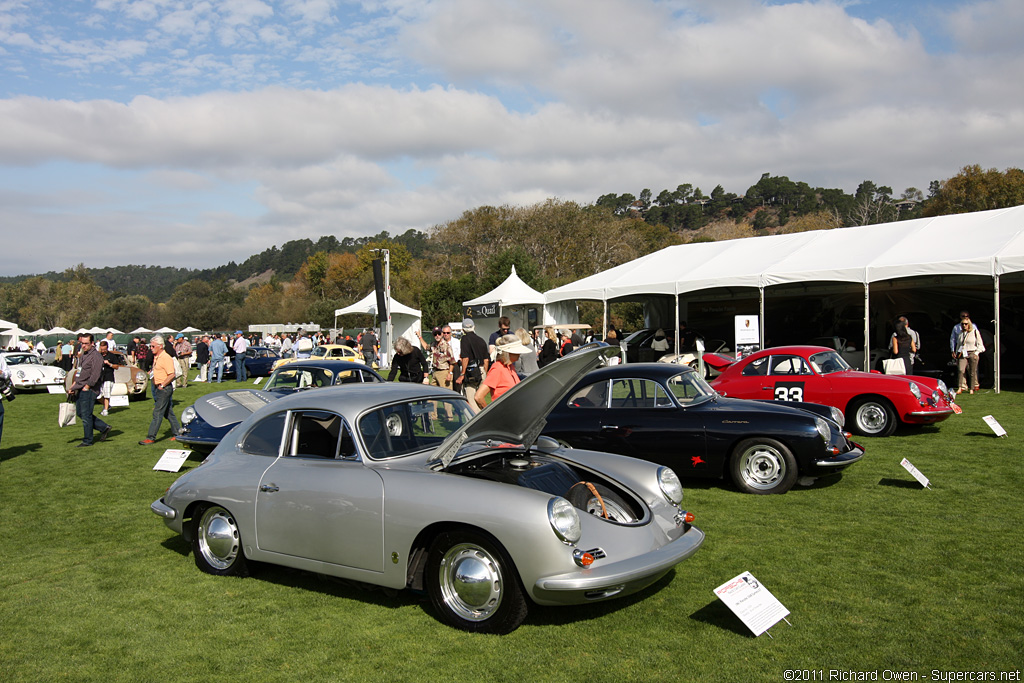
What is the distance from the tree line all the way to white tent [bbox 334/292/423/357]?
15.4 meters

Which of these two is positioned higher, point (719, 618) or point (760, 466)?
point (760, 466)

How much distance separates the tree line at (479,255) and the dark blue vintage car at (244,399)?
35.4 metres

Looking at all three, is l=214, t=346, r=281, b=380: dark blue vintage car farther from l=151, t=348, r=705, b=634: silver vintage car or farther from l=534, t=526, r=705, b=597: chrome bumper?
l=534, t=526, r=705, b=597: chrome bumper

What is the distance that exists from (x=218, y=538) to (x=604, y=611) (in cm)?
290

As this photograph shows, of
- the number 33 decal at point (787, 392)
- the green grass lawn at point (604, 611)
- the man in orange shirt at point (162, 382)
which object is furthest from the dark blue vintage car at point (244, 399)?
the number 33 decal at point (787, 392)

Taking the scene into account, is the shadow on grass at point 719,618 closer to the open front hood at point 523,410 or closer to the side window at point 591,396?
the open front hood at point 523,410

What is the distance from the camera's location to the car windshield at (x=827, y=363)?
1120cm

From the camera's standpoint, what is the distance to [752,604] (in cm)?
402

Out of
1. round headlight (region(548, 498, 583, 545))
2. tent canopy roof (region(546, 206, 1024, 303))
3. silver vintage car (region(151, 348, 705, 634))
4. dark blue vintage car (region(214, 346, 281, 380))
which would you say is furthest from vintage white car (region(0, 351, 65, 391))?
round headlight (region(548, 498, 583, 545))

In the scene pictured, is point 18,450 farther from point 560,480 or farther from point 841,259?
point 841,259

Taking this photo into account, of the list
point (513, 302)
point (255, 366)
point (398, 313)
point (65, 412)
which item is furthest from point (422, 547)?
point (398, 313)

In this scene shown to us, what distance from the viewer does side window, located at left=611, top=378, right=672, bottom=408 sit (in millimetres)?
7863

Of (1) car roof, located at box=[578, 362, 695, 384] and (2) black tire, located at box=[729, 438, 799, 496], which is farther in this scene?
(1) car roof, located at box=[578, 362, 695, 384]

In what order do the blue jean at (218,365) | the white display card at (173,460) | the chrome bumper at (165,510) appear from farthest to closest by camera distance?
the blue jean at (218,365) < the white display card at (173,460) < the chrome bumper at (165,510)
